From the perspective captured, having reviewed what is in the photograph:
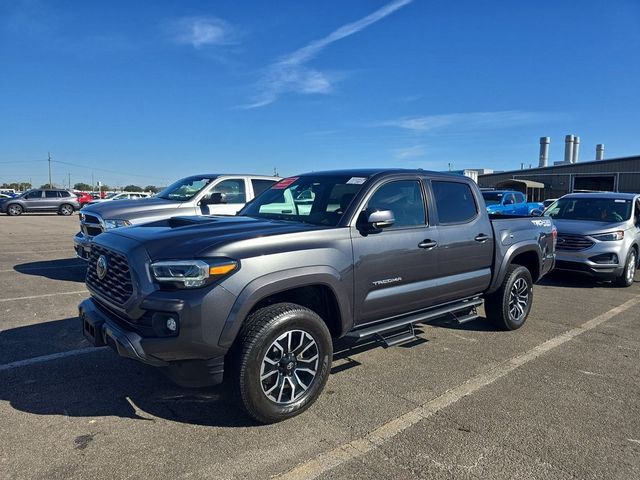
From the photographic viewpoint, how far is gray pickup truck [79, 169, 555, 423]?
320 cm

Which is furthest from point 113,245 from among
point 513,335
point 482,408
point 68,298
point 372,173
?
point 513,335

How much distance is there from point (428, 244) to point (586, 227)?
6060 mm

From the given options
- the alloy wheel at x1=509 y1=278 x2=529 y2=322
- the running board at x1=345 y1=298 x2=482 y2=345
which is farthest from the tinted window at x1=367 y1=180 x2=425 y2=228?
the alloy wheel at x1=509 y1=278 x2=529 y2=322

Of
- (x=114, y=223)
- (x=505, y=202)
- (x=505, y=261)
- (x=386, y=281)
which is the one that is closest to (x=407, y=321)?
(x=386, y=281)

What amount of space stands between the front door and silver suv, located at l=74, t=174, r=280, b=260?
4.36 m

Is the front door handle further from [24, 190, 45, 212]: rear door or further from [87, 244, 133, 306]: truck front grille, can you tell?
[24, 190, 45, 212]: rear door

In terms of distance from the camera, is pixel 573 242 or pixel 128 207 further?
pixel 573 242

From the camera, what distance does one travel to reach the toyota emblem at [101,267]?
12.2ft

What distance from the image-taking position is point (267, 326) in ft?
10.9

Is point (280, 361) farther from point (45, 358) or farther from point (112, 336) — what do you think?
Result: point (45, 358)

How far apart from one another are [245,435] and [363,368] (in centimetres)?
157

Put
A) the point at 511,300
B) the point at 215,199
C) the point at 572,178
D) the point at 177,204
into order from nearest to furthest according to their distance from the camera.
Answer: the point at 511,300 < the point at 215,199 < the point at 177,204 < the point at 572,178

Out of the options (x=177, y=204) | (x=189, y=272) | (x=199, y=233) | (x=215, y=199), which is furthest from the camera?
(x=177, y=204)

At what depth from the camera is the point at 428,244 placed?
4605 millimetres
